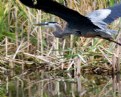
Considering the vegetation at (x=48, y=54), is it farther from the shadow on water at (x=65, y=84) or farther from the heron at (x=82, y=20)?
the heron at (x=82, y=20)

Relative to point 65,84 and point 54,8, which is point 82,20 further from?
point 65,84

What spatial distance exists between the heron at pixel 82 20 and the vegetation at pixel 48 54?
89 cm

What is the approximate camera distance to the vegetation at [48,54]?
204 inches

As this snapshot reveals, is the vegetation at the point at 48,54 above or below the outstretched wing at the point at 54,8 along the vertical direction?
below

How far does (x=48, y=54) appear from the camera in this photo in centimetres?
545

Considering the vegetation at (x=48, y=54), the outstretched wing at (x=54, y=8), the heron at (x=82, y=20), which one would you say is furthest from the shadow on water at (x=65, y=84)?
the outstretched wing at (x=54, y=8)

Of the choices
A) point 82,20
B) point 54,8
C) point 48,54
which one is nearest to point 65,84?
point 48,54

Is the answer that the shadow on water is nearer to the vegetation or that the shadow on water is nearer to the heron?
the vegetation

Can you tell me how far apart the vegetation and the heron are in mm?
885

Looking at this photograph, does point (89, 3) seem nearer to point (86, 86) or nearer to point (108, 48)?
point (108, 48)

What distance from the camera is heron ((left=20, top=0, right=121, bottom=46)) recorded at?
12.2 feet

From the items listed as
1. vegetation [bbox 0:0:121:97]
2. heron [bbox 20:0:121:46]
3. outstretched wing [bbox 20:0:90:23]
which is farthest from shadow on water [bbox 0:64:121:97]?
outstretched wing [bbox 20:0:90:23]

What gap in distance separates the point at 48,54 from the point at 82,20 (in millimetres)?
1458

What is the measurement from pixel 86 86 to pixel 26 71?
85cm
